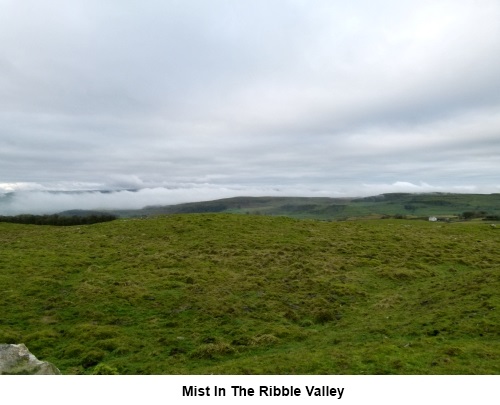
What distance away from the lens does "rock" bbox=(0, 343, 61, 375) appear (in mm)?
10916

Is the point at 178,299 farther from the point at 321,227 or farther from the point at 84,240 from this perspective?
the point at 321,227

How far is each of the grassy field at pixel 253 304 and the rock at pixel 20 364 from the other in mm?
2399

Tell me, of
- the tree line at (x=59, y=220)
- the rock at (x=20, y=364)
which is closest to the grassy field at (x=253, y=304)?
the rock at (x=20, y=364)

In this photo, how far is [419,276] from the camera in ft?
88.6

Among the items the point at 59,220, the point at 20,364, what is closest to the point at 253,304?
the point at 20,364

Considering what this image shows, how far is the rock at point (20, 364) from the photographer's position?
430 inches

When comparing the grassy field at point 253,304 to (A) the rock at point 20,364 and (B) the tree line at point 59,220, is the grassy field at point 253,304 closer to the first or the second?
(A) the rock at point 20,364

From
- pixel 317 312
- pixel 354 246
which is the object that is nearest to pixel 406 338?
pixel 317 312

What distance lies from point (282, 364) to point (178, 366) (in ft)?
13.7

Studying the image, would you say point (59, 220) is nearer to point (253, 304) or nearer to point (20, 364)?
point (253, 304)

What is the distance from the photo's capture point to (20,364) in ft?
36.5

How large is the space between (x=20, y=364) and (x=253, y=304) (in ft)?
40.1

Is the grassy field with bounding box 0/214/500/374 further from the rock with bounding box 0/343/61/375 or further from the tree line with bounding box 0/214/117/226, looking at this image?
the tree line with bounding box 0/214/117/226

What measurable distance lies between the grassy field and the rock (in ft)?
7.87
